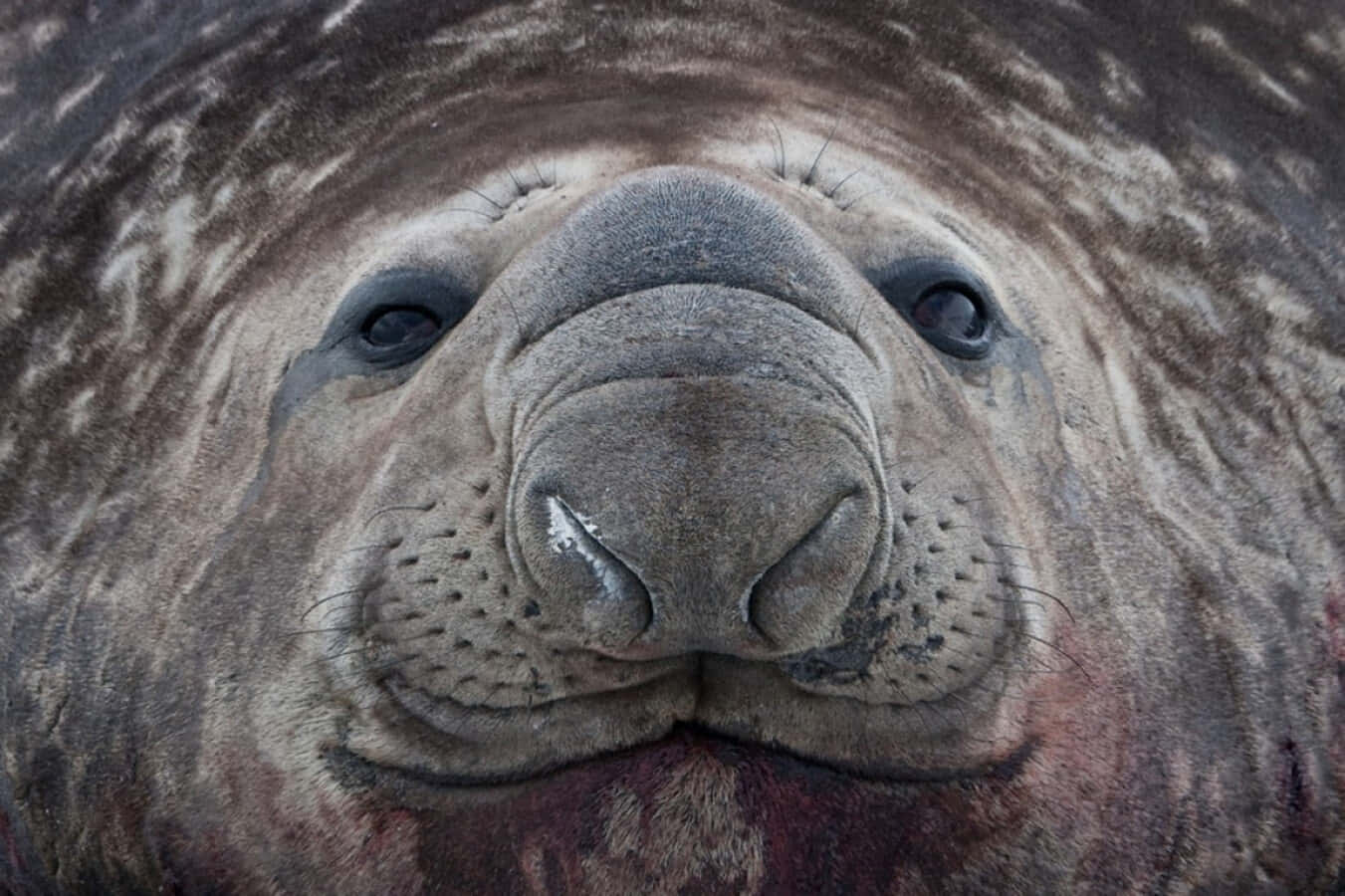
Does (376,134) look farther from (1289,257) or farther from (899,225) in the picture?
(1289,257)

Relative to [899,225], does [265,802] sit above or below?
below

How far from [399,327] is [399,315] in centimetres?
3

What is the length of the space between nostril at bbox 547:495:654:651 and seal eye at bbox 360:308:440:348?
0.80 metres

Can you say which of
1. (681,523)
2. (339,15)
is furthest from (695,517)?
(339,15)

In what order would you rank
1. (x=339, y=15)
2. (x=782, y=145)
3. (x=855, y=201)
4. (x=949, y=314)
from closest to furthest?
(x=949, y=314)
(x=855, y=201)
(x=782, y=145)
(x=339, y=15)

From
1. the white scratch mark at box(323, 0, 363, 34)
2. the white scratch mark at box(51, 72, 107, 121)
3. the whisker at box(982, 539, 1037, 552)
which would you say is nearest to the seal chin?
the whisker at box(982, 539, 1037, 552)

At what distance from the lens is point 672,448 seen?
6.49ft

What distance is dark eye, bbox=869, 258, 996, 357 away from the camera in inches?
105

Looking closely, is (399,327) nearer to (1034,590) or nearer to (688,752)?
(688,752)

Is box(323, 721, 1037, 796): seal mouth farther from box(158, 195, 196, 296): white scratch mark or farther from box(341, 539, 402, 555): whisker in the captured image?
box(158, 195, 196, 296): white scratch mark

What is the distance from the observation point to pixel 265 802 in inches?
97.6

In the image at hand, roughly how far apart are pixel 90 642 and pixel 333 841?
0.76 m

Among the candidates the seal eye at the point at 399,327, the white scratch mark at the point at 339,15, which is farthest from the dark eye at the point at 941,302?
the white scratch mark at the point at 339,15

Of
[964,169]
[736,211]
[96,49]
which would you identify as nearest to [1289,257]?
[964,169]
